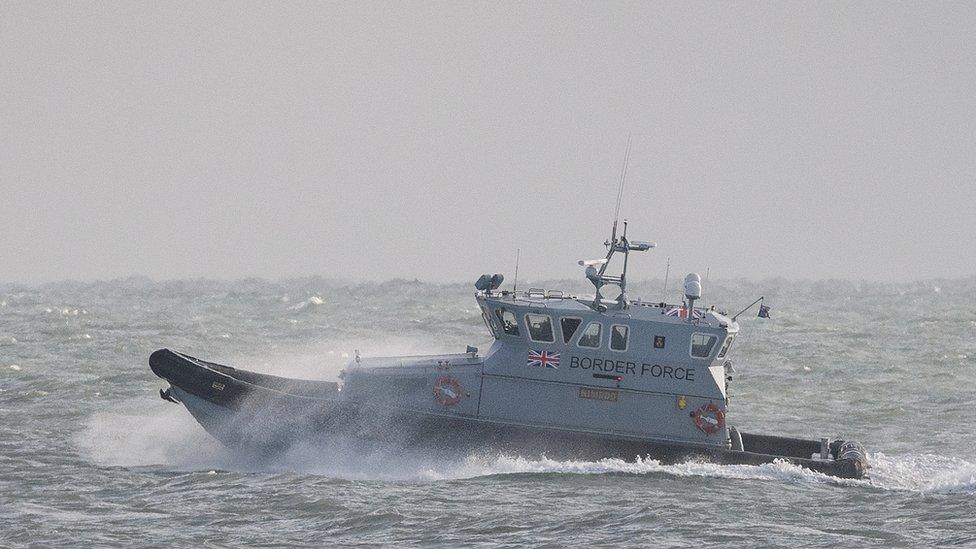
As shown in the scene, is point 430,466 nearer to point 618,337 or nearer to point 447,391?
point 447,391

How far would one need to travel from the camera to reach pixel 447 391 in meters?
21.8

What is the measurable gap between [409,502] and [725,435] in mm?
6287

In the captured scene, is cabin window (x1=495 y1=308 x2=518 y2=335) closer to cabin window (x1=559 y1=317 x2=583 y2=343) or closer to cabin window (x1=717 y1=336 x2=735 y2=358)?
cabin window (x1=559 y1=317 x2=583 y2=343)

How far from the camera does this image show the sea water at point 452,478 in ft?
58.6

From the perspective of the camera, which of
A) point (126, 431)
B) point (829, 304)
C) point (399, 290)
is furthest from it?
point (399, 290)

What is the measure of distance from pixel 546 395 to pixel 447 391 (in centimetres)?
181

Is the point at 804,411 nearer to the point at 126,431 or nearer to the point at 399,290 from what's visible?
the point at 126,431

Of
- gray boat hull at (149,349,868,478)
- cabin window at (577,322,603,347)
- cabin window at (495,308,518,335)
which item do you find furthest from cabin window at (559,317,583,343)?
gray boat hull at (149,349,868,478)

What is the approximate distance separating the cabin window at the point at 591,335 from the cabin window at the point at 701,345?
5.61 feet

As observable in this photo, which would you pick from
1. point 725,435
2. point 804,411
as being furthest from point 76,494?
point 804,411

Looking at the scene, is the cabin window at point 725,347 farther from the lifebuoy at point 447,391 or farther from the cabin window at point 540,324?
the lifebuoy at point 447,391

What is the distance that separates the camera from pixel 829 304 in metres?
70.1

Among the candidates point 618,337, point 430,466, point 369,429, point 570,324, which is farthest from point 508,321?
point 369,429

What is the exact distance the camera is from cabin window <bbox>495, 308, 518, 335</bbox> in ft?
71.5
